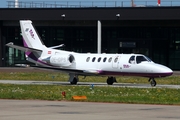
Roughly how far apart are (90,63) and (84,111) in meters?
20.5

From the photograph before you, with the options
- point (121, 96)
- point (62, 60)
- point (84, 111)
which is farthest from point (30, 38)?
point (84, 111)

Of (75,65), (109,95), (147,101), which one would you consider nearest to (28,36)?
(75,65)

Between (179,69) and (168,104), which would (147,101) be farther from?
(179,69)

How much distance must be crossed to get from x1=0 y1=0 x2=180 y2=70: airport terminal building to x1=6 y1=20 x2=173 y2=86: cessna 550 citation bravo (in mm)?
23641

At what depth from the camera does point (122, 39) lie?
71250 millimetres

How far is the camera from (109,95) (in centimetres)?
2902

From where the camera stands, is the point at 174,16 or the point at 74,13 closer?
the point at 174,16

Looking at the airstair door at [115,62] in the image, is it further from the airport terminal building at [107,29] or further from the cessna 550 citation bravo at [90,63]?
the airport terminal building at [107,29]

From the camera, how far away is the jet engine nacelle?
4184 centimetres

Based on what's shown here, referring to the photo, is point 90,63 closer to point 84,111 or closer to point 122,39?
point 84,111

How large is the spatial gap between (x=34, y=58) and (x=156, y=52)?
30.3 metres

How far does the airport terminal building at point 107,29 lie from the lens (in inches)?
2667

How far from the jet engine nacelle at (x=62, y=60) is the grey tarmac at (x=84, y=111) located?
1635 centimetres

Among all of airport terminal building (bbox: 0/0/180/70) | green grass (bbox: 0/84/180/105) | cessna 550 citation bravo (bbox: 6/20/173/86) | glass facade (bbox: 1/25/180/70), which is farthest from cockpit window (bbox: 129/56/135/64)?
glass facade (bbox: 1/25/180/70)
